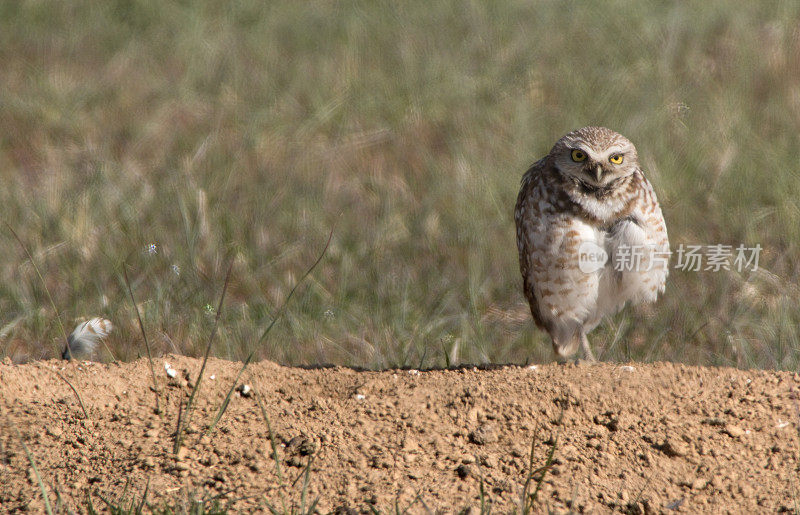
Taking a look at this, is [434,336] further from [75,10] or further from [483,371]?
[75,10]

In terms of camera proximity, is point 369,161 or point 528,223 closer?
point 528,223

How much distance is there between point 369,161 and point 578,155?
10.6 ft

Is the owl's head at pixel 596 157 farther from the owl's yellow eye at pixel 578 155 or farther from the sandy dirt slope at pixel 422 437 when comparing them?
the sandy dirt slope at pixel 422 437

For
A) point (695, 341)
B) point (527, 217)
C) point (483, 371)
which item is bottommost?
point (695, 341)

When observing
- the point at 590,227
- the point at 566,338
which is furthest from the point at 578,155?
the point at 566,338

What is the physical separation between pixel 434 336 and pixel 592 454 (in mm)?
1999

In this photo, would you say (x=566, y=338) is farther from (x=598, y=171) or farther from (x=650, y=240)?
(x=598, y=171)

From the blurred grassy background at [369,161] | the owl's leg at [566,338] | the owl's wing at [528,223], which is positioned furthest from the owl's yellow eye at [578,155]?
the blurred grassy background at [369,161]

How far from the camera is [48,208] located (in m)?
6.49

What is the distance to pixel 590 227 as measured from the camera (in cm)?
444

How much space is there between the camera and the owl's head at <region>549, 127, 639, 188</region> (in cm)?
429

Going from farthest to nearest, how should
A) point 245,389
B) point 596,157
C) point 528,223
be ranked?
point 528,223 → point 596,157 → point 245,389

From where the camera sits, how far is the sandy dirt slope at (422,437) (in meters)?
3.19

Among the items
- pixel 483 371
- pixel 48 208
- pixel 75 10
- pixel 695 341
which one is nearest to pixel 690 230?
pixel 695 341
